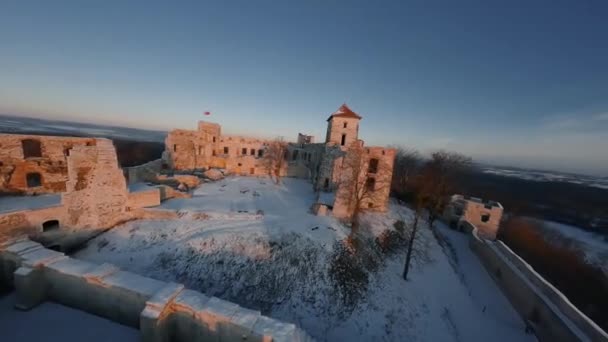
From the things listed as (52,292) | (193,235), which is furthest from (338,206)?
(52,292)

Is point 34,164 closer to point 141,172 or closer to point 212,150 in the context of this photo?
point 141,172

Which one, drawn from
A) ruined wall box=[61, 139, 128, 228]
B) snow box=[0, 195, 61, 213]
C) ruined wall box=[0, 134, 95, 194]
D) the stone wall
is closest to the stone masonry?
ruined wall box=[0, 134, 95, 194]

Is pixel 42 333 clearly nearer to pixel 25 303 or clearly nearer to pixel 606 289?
pixel 25 303

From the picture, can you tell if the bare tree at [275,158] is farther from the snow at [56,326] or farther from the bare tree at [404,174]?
the snow at [56,326]

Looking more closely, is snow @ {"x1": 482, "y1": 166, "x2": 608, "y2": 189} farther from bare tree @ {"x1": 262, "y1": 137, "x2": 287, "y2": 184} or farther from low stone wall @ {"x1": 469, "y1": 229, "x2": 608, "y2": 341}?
bare tree @ {"x1": 262, "y1": 137, "x2": 287, "y2": 184}

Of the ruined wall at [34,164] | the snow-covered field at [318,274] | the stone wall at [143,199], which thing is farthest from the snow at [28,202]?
the snow-covered field at [318,274]
